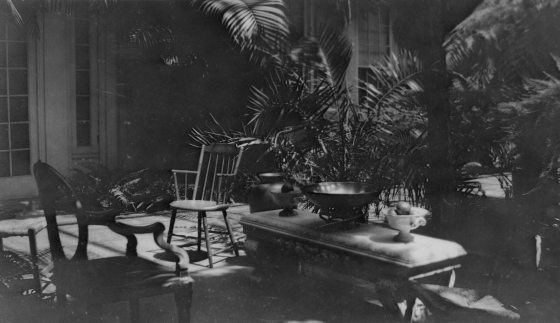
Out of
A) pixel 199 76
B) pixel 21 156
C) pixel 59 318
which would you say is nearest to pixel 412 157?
pixel 59 318

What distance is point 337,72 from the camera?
6.14 metres

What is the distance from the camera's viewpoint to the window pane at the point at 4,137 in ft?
26.5

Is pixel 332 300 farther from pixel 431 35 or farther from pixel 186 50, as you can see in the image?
pixel 186 50

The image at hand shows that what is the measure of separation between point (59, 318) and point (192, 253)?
6.94ft

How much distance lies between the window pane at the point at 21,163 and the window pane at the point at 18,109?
45 cm

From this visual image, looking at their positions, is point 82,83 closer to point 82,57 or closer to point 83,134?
point 82,57

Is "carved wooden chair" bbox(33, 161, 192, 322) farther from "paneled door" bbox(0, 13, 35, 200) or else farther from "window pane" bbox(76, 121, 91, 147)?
"window pane" bbox(76, 121, 91, 147)

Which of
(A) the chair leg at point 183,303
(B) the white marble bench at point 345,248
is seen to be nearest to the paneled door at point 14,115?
(B) the white marble bench at point 345,248

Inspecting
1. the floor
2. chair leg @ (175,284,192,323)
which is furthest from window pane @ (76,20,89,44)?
chair leg @ (175,284,192,323)

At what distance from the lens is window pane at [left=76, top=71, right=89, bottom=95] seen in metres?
8.73

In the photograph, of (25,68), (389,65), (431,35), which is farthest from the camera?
(25,68)

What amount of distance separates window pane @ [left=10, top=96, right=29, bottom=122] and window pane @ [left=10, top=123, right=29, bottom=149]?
3.7 inches

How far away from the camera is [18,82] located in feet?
27.1

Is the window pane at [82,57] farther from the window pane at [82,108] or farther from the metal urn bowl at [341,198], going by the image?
the metal urn bowl at [341,198]
